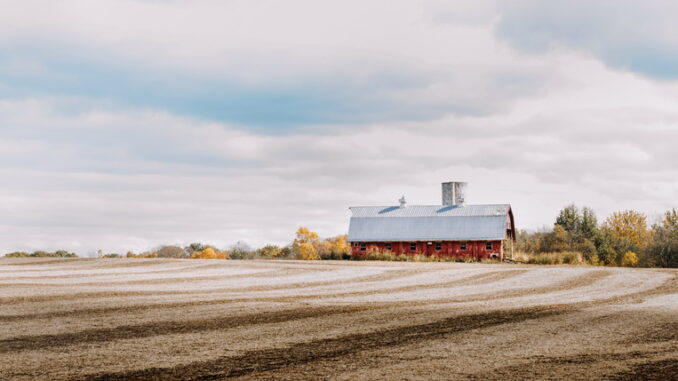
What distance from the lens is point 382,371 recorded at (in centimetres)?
982

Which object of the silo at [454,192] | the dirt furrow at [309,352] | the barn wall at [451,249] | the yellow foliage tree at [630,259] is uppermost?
the silo at [454,192]

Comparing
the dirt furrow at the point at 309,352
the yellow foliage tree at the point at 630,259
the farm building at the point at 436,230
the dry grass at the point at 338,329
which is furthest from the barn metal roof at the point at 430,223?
the dirt furrow at the point at 309,352

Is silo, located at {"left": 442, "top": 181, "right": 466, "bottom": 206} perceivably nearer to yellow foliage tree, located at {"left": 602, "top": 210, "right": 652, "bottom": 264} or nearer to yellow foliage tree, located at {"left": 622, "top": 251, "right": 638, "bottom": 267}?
yellow foliage tree, located at {"left": 622, "top": 251, "right": 638, "bottom": 267}

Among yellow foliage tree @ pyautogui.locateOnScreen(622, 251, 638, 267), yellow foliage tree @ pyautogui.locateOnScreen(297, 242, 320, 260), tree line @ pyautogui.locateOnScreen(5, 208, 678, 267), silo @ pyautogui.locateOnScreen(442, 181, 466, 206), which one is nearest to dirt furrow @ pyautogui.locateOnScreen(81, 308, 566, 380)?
tree line @ pyautogui.locateOnScreen(5, 208, 678, 267)

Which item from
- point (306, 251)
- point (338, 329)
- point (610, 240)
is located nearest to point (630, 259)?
point (610, 240)

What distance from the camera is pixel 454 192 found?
67062 millimetres

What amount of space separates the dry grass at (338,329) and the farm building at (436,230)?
3475cm

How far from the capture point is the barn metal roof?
200 feet

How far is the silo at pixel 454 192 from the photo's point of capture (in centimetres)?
6644

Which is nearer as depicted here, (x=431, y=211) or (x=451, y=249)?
(x=451, y=249)

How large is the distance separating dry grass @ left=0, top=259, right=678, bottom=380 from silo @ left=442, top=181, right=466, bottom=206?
1584 inches

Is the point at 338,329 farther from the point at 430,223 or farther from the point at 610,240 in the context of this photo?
the point at 610,240

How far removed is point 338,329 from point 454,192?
5457cm

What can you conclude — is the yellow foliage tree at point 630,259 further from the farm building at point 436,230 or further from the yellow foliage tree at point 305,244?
the yellow foliage tree at point 305,244
